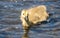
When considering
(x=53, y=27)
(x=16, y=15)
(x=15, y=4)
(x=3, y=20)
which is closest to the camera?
(x=53, y=27)

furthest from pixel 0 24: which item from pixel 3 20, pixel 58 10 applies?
pixel 58 10

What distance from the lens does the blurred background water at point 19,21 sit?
8.81 m

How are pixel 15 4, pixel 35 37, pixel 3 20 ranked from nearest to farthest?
pixel 35 37 → pixel 3 20 → pixel 15 4

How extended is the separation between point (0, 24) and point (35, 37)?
1.94 metres

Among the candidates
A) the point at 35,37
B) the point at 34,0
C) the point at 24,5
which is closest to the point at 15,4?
the point at 24,5

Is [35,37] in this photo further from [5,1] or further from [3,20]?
[5,1]

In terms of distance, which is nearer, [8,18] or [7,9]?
[8,18]

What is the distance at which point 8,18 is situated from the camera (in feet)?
35.1

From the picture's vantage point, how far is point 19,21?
1033 cm

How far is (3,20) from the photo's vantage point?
34.2 ft

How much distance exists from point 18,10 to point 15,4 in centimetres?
→ 98

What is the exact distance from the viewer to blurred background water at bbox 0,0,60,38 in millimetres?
8814

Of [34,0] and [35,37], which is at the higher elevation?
[34,0]

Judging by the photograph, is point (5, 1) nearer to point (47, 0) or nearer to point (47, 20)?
point (47, 0)
